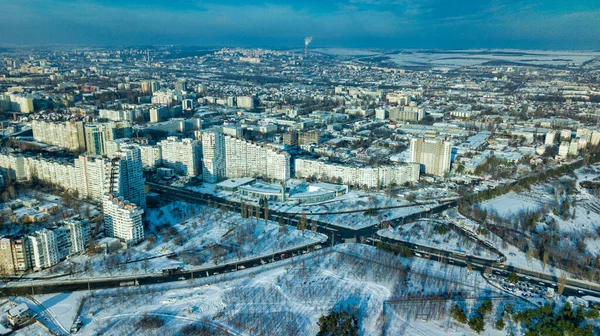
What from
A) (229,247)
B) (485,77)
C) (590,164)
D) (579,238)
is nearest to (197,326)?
(229,247)

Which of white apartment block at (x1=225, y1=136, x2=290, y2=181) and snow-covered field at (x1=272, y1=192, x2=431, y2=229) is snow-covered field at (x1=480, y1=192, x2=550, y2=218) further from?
white apartment block at (x1=225, y1=136, x2=290, y2=181)

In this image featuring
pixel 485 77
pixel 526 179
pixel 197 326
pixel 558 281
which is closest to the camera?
pixel 197 326

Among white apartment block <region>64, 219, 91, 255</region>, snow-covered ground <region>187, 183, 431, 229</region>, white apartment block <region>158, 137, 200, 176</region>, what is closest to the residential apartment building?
white apartment block <region>64, 219, 91, 255</region>

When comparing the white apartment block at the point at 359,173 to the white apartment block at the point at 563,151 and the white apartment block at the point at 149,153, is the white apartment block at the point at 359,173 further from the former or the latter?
the white apartment block at the point at 563,151

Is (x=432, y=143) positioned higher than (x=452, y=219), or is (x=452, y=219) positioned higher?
(x=432, y=143)

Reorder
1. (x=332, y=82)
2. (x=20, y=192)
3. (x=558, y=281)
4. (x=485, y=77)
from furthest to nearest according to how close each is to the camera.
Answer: (x=485, y=77)
(x=332, y=82)
(x=20, y=192)
(x=558, y=281)

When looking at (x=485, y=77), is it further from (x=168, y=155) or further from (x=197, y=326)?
(x=197, y=326)

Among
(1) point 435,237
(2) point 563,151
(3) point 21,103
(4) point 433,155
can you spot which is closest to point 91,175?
(1) point 435,237
